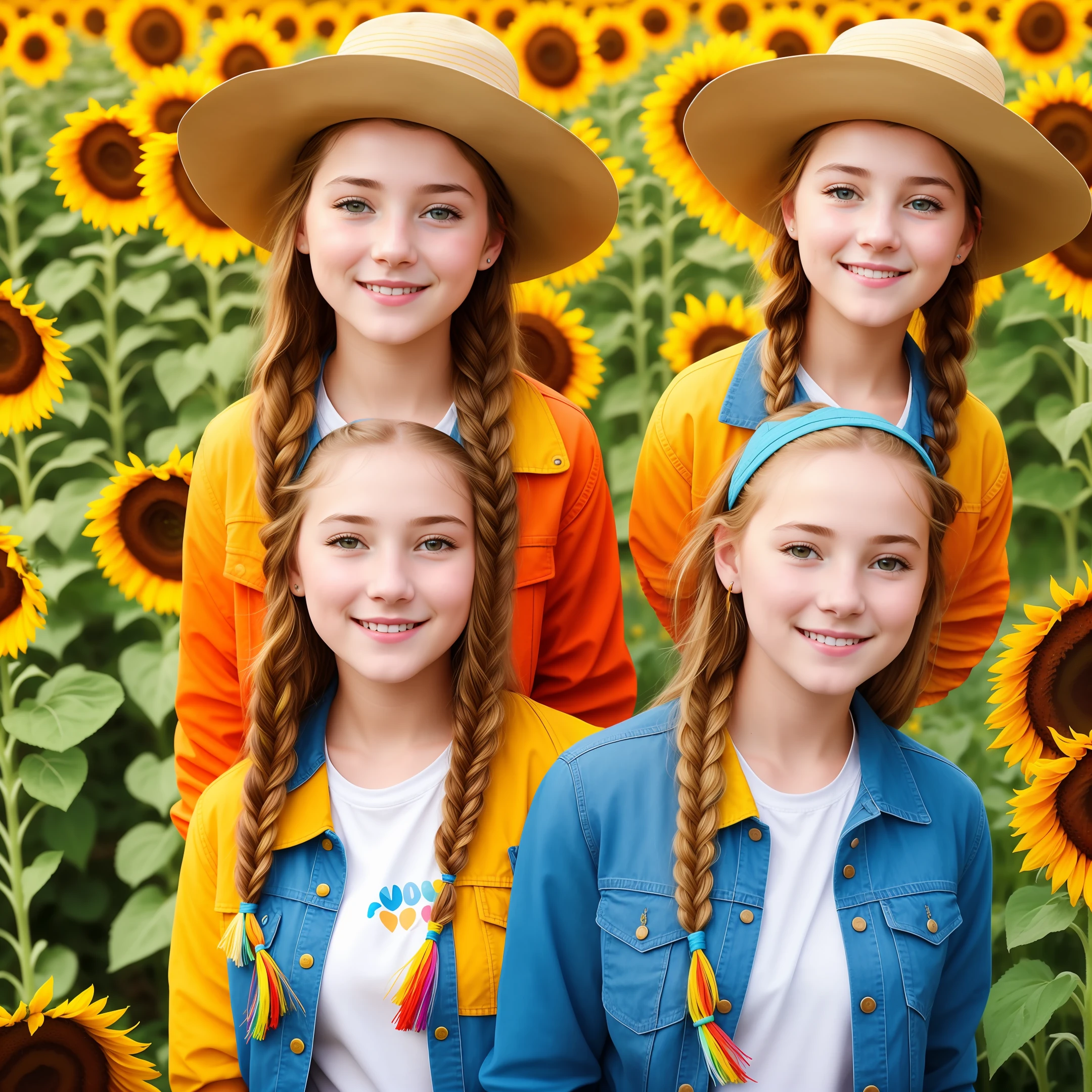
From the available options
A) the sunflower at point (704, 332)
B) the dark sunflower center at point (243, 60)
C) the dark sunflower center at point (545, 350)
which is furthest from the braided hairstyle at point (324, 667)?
the dark sunflower center at point (243, 60)

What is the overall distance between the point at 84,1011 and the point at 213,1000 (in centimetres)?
23

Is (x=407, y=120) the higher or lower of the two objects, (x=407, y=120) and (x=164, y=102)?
the lower

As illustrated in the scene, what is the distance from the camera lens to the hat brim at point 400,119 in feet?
7.89

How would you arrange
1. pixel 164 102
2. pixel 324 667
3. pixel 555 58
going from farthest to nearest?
pixel 555 58 → pixel 164 102 → pixel 324 667

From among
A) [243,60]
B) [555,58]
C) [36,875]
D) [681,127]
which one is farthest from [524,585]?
[555,58]

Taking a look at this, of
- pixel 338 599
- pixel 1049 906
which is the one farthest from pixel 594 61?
pixel 1049 906

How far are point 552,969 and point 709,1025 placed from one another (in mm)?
251

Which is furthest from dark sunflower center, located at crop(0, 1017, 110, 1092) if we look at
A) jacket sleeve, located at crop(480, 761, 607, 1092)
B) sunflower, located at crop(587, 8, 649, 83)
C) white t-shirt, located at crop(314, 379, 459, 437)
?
sunflower, located at crop(587, 8, 649, 83)

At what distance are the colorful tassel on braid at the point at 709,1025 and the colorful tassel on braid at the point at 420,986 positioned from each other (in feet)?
1.30

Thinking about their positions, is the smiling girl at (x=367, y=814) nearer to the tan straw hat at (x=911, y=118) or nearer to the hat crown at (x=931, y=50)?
the tan straw hat at (x=911, y=118)

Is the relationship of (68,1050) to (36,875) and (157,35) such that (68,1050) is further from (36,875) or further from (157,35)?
(157,35)

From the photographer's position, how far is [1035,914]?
250 centimetres

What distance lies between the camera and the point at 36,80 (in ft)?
13.5

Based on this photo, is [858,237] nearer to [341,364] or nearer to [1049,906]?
[341,364]
